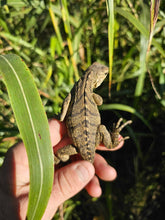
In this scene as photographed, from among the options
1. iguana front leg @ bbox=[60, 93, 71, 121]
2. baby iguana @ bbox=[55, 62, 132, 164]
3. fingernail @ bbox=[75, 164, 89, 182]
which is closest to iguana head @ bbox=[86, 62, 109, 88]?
baby iguana @ bbox=[55, 62, 132, 164]

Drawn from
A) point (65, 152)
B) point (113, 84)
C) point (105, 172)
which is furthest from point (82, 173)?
point (113, 84)

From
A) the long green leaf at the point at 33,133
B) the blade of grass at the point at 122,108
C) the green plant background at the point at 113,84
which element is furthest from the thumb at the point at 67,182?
the green plant background at the point at 113,84

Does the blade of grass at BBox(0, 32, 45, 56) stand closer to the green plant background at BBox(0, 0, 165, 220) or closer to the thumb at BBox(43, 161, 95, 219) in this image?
the green plant background at BBox(0, 0, 165, 220)

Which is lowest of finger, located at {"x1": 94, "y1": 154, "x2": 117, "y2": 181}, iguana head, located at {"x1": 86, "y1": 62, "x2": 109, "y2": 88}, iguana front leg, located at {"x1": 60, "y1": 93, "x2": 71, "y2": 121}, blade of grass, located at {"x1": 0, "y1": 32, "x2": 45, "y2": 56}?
finger, located at {"x1": 94, "y1": 154, "x2": 117, "y2": 181}

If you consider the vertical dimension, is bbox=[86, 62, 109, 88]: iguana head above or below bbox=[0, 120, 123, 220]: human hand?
above

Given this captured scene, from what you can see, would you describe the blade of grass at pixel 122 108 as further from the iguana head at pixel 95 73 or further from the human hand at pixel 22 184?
the human hand at pixel 22 184

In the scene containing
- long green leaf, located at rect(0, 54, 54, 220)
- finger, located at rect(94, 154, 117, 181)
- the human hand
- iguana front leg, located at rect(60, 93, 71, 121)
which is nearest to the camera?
long green leaf, located at rect(0, 54, 54, 220)

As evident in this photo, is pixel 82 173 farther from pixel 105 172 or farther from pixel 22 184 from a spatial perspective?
pixel 105 172
